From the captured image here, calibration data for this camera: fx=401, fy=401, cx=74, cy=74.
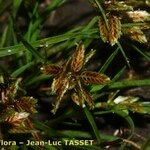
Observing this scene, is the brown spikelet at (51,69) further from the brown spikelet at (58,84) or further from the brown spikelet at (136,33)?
the brown spikelet at (136,33)

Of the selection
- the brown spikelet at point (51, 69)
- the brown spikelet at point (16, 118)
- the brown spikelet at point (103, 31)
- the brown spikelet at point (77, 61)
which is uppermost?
the brown spikelet at point (103, 31)

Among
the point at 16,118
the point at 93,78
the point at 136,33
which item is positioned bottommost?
the point at 16,118

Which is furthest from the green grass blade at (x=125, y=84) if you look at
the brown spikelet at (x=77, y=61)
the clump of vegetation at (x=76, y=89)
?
the brown spikelet at (x=77, y=61)

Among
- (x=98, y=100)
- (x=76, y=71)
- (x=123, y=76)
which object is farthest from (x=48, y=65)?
(x=123, y=76)

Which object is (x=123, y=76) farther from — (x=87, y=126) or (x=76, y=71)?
(x=76, y=71)

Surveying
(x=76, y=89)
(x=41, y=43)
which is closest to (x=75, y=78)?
(x=76, y=89)

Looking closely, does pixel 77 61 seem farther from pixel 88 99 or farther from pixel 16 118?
pixel 16 118
